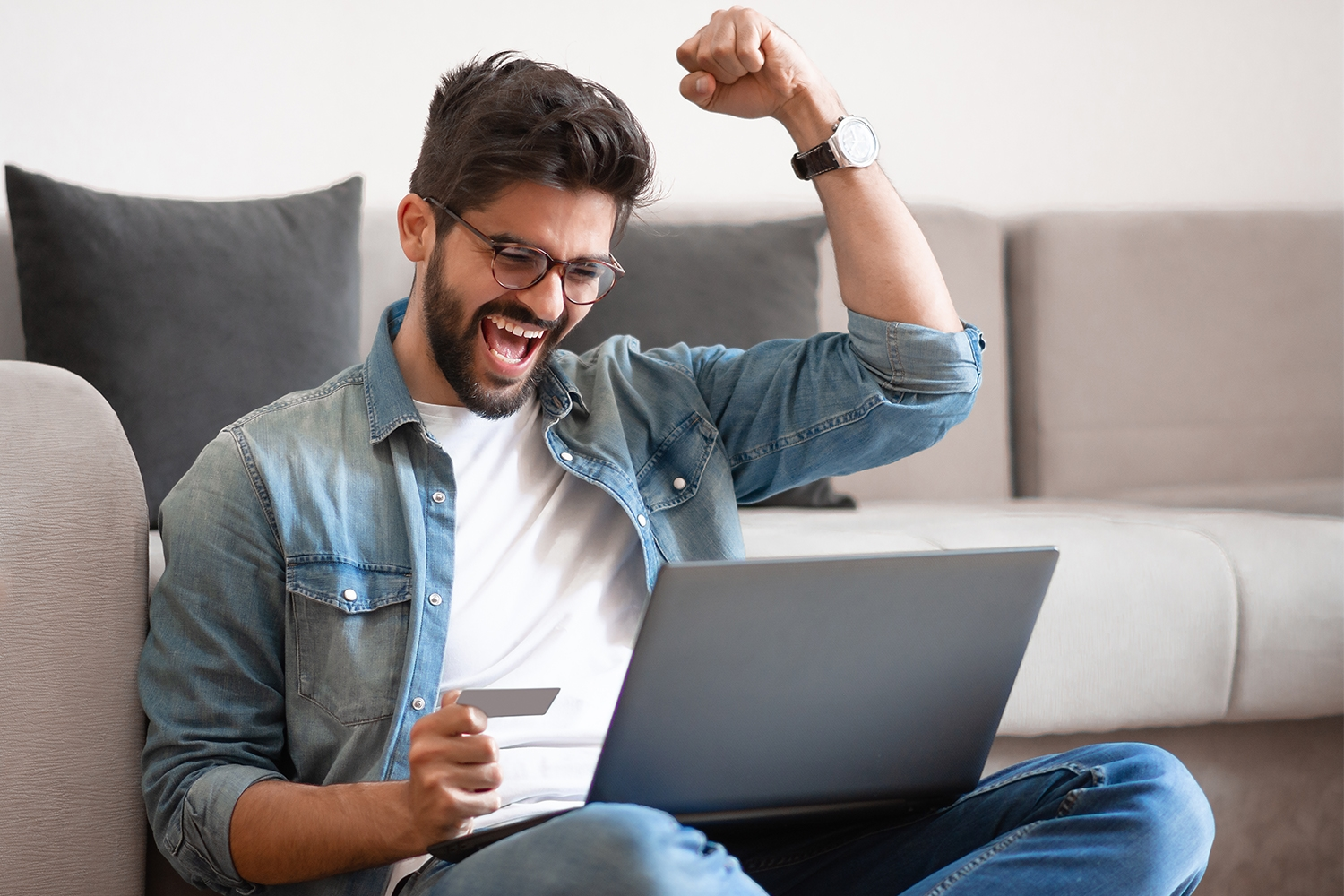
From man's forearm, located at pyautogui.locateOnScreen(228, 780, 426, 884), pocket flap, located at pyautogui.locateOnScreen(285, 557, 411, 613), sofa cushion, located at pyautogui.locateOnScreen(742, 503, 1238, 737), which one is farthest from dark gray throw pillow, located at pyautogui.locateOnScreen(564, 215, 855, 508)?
man's forearm, located at pyautogui.locateOnScreen(228, 780, 426, 884)

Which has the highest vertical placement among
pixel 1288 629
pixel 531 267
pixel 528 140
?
pixel 528 140

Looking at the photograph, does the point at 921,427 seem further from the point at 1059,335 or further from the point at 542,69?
the point at 1059,335

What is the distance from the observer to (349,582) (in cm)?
91

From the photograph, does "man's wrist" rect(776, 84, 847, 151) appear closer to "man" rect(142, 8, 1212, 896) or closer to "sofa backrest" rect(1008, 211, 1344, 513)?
"man" rect(142, 8, 1212, 896)

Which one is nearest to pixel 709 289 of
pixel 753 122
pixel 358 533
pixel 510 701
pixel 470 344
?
pixel 753 122

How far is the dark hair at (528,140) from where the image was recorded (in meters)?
1.00

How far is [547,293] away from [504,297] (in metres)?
0.04

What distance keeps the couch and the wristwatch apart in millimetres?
488

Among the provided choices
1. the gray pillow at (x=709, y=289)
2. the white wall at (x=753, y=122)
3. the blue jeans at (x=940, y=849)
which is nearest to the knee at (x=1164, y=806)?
the blue jeans at (x=940, y=849)

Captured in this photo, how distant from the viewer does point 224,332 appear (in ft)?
4.78

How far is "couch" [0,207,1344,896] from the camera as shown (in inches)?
35.5

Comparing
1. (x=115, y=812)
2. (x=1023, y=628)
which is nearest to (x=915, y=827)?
(x=1023, y=628)

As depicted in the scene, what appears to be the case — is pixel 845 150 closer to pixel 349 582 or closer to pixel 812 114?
pixel 812 114

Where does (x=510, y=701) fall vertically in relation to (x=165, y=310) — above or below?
below
